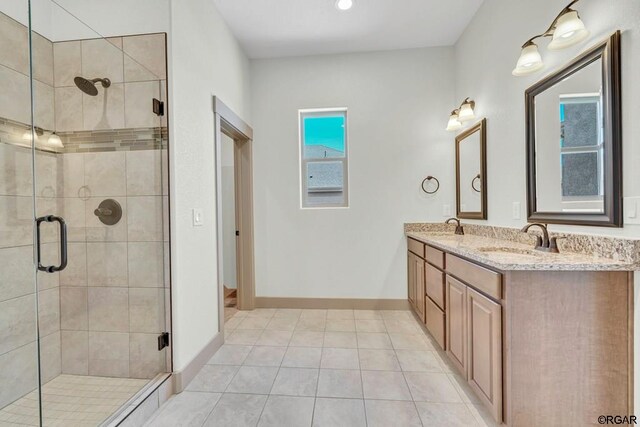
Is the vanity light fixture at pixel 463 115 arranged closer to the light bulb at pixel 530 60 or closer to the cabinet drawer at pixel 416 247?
the light bulb at pixel 530 60

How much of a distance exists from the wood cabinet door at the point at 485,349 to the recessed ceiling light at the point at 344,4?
2535 mm

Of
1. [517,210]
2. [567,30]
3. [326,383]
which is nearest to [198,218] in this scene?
[326,383]

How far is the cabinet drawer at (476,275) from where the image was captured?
56.5 inches

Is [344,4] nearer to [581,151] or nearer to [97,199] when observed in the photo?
[581,151]

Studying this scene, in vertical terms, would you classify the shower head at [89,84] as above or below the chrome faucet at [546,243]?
above

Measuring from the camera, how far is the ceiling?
8.46 ft

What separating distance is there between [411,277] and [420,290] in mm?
350

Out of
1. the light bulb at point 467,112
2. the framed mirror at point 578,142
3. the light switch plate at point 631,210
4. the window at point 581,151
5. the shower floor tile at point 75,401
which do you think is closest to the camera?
the light switch plate at point 631,210

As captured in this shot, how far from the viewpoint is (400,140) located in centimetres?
331

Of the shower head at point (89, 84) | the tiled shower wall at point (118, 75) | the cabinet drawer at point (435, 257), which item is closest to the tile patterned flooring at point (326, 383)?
the cabinet drawer at point (435, 257)

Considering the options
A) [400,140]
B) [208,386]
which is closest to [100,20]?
[208,386]

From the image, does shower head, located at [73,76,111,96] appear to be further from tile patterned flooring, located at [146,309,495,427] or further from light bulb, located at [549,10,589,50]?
light bulb, located at [549,10,589,50]

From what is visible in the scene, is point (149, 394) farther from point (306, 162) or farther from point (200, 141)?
point (306, 162)

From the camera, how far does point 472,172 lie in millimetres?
2854
